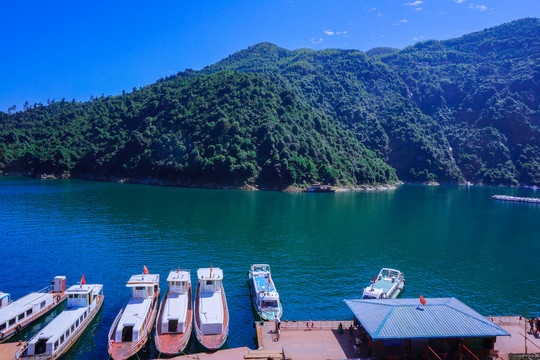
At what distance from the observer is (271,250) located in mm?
59594

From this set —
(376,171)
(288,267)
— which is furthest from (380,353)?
(376,171)

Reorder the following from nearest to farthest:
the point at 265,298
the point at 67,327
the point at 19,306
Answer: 1. the point at 67,327
2. the point at 19,306
3. the point at 265,298

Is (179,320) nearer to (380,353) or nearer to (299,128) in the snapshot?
(380,353)

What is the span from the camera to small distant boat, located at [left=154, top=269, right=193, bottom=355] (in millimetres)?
28516

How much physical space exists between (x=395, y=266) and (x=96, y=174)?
165 meters

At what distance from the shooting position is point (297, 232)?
241 feet

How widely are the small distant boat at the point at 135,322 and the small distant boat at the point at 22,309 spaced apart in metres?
9.08

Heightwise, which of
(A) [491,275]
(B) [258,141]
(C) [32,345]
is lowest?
(A) [491,275]

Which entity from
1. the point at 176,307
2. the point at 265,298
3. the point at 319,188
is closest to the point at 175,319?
the point at 176,307

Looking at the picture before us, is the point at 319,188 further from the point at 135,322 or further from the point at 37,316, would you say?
the point at 135,322

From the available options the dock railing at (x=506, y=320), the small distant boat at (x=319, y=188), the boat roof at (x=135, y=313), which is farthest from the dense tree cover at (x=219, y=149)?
the dock railing at (x=506, y=320)

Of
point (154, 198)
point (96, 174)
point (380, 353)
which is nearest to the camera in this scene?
point (380, 353)

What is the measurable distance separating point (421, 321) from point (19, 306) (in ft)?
119

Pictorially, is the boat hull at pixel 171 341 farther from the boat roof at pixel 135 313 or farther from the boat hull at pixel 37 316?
the boat hull at pixel 37 316
